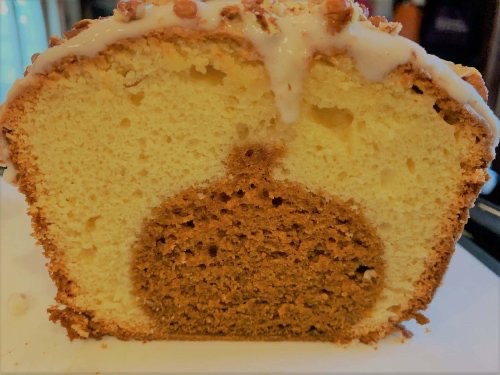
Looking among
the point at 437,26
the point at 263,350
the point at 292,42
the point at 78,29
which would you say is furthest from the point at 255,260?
the point at 437,26

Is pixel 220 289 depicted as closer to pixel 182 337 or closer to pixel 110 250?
pixel 182 337

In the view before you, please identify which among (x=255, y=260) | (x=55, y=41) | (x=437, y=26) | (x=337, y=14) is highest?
(x=337, y=14)

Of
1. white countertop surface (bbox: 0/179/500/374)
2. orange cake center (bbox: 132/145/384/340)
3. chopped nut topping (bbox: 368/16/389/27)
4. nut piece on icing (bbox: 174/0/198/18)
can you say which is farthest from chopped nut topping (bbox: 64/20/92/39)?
white countertop surface (bbox: 0/179/500/374)

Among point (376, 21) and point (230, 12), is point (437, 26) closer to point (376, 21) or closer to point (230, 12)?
point (376, 21)

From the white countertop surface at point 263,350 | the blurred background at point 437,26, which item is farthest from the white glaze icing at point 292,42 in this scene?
the blurred background at point 437,26

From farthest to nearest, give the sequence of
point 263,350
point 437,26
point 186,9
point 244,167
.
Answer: point 437,26 → point 263,350 → point 244,167 → point 186,9

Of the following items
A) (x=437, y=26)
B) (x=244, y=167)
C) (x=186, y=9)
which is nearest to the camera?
(x=186, y=9)
